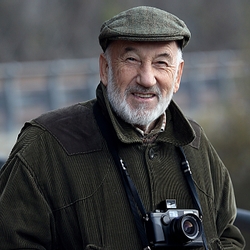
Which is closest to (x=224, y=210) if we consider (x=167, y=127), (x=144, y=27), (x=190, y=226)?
(x=190, y=226)

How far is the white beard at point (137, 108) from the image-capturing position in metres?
3.44

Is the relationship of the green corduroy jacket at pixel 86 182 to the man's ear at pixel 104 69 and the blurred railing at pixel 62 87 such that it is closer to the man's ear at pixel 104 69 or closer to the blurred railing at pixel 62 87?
the man's ear at pixel 104 69

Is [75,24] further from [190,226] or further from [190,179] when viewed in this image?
[190,226]

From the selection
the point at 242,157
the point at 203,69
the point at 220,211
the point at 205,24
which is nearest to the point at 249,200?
the point at 242,157

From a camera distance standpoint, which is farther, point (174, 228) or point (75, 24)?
point (75, 24)

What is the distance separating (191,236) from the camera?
3.34 meters

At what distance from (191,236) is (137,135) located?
563 mm

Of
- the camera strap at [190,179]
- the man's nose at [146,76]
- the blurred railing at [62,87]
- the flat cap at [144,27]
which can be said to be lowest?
the blurred railing at [62,87]

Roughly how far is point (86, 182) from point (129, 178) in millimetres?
201

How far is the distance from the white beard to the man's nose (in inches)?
1.4

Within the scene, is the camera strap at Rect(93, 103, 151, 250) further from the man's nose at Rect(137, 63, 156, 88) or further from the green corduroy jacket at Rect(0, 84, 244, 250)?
the man's nose at Rect(137, 63, 156, 88)

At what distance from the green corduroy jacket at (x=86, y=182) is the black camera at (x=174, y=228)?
8 centimetres

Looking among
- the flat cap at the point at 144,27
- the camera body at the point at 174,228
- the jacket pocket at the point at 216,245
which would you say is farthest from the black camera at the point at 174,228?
the flat cap at the point at 144,27

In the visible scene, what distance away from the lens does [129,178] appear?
11.1 ft
